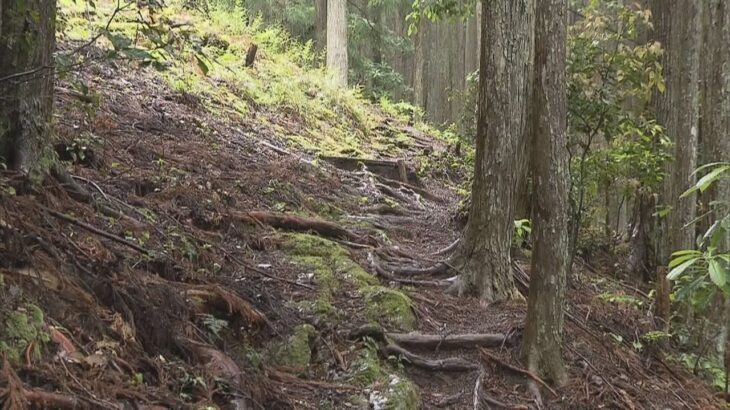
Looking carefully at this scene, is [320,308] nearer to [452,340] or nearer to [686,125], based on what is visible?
[452,340]

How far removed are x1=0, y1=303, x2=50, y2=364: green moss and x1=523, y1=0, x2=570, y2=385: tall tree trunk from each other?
12.0 ft

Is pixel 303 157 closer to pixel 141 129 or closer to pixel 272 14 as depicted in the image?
pixel 141 129

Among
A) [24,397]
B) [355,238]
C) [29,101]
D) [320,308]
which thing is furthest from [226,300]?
[355,238]

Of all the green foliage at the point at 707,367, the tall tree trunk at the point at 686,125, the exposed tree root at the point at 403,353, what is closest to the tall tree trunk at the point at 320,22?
the tall tree trunk at the point at 686,125

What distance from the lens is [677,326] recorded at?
7.82 m

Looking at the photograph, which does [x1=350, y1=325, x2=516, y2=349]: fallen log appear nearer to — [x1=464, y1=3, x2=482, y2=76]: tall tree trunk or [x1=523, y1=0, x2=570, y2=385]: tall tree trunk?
[x1=523, y1=0, x2=570, y2=385]: tall tree trunk

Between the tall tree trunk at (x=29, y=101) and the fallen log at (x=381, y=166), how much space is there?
7115 mm

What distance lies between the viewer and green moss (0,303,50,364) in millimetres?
2867

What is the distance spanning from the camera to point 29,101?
435 cm

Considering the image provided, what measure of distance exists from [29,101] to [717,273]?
14.4ft

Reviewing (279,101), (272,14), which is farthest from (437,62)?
(279,101)

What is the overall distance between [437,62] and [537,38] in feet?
82.9

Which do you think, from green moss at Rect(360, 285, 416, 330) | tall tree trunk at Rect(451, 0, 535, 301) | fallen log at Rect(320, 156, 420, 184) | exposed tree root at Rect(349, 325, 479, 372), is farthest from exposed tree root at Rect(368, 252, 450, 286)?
fallen log at Rect(320, 156, 420, 184)

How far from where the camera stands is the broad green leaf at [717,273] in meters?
2.94
